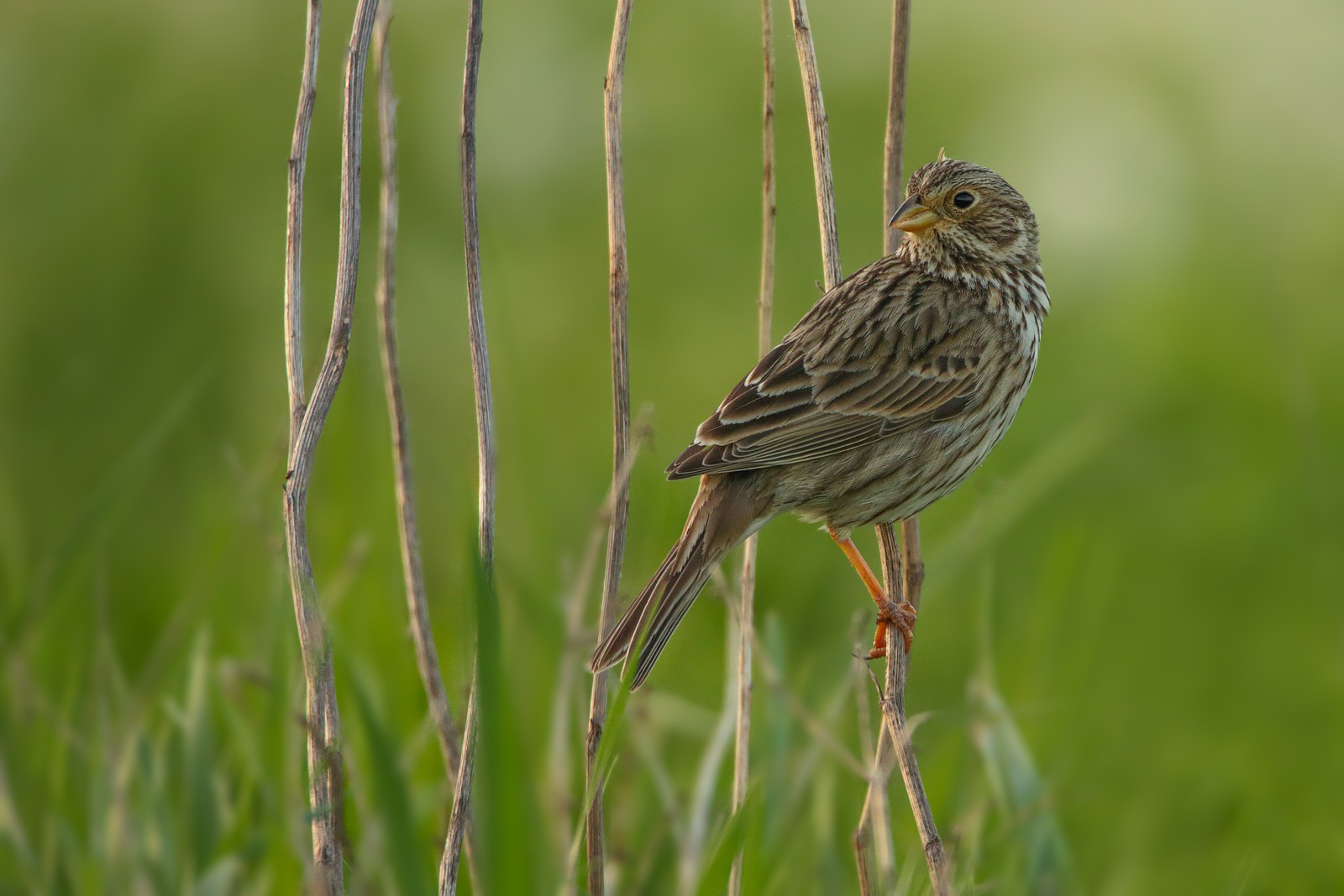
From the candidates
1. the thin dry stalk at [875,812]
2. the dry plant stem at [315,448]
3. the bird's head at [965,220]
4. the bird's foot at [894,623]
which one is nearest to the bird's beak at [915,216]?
the bird's head at [965,220]

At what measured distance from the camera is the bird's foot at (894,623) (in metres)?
3.71

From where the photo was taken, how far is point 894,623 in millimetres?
3635

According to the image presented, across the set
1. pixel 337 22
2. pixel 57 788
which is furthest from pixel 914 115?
pixel 57 788

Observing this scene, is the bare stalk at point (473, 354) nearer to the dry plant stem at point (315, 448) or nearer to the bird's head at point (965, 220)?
the dry plant stem at point (315, 448)

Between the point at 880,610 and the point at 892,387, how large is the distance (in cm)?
66

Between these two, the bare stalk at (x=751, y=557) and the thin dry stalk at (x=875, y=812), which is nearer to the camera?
the thin dry stalk at (x=875, y=812)

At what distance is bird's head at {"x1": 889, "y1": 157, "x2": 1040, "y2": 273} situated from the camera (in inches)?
174

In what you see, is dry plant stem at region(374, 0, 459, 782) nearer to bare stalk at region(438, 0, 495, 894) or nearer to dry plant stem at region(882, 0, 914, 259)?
bare stalk at region(438, 0, 495, 894)

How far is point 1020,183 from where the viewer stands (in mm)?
7355

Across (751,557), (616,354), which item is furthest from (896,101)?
(751,557)

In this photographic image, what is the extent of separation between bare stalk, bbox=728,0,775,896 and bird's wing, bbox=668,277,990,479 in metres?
0.38

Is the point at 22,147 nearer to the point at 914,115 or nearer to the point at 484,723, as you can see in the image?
the point at 914,115

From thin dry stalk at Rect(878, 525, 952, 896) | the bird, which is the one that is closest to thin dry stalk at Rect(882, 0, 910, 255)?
the bird

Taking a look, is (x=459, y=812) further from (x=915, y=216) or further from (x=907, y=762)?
(x=915, y=216)
